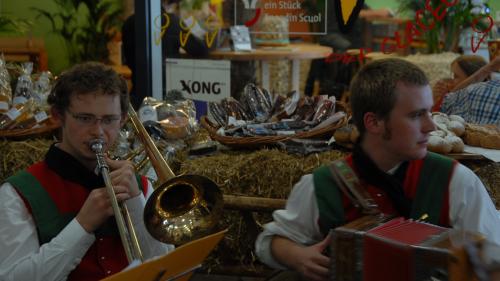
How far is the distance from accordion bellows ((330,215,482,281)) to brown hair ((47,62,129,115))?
909mm

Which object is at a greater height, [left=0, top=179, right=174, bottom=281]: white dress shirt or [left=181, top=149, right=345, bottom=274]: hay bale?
[left=0, top=179, right=174, bottom=281]: white dress shirt

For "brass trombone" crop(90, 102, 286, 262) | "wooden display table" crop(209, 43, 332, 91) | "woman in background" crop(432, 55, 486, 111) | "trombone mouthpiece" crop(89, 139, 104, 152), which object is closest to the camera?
"trombone mouthpiece" crop(89, 139, 104, 152)

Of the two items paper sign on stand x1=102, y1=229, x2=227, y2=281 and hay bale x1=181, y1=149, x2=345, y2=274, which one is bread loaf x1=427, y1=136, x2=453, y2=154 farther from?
paper sign on stand x1=102, y1=229, x2=227, y2=281

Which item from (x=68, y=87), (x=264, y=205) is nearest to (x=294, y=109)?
(x=264, y=205)

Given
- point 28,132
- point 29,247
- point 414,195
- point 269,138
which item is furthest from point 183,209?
point 28,132

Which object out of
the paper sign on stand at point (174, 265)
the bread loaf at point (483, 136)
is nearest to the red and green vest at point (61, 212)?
the paper sign on stand at point (174, 265)

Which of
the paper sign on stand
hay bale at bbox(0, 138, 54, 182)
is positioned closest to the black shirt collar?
the paper sign on stand

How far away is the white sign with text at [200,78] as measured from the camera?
5.19 metres

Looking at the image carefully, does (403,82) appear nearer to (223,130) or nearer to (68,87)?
(68,87)

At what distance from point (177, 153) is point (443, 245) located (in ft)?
7.31

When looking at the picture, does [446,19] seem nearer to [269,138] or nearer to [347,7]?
[347,7]

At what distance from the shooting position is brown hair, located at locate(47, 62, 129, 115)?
86.0 inches

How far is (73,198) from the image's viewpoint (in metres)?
2.22

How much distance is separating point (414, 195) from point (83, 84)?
1056 mm
